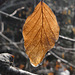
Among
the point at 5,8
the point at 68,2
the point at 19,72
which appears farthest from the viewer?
the point at 68,2

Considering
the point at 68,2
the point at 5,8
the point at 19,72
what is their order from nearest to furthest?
the point at 19,72 < the point at 5,8 < the point at 68,2

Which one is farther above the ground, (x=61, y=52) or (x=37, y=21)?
(x=37, y=21)

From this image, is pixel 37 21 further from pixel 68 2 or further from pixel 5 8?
pixel 68 2

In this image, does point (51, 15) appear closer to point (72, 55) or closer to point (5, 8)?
point (5, 8)

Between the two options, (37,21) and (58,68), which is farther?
(58,68)

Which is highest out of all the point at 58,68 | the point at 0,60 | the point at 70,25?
the point at 0,60

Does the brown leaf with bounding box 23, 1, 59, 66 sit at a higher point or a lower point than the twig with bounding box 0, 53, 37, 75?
higher

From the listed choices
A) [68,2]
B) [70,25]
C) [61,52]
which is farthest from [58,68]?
[68,2]

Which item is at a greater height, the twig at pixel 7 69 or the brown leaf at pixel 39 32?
the brown leaf at pixel 39 32
